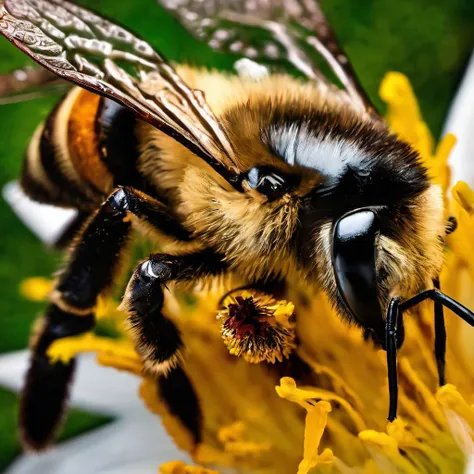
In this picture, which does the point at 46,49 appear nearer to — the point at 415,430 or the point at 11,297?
the point at 415,430

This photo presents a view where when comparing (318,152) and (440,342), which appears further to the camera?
(440,342)

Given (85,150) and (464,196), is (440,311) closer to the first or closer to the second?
(464,196)

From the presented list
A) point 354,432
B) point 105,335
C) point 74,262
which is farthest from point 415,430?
point 105,335

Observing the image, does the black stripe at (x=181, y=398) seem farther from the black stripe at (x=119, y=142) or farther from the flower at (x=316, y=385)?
the black stripe at (x=119, y=142)

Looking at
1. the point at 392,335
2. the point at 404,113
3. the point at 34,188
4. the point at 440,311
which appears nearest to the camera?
the point at 392,335

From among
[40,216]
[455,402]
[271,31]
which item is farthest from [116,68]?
[40,216]

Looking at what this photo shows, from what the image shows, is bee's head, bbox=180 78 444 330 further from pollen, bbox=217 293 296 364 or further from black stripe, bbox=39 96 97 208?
black stripe, bbox=39 96 97 208
